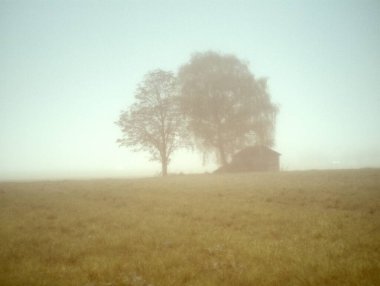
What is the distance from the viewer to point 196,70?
153 feet

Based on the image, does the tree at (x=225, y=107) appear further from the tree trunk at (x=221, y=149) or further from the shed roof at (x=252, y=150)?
the shed roof at (x=252, y=150)

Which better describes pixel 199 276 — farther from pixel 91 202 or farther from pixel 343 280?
pixel 91 202

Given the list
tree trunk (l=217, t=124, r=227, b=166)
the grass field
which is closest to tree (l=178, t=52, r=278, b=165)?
tree trunk (l=217, t=124, r=227, b=166)

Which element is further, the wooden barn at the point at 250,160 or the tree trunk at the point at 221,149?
the wooden barn at the point at 250,160

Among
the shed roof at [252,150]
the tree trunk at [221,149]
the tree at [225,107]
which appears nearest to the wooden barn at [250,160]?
the shed roof at [252,150]

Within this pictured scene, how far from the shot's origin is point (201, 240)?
36.1 feet

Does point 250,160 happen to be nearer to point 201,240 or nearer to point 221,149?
point 221,149

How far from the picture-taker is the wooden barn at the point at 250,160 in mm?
46562

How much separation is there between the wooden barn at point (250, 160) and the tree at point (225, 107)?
112 cm

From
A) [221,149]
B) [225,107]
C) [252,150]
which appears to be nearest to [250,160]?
[252,150]

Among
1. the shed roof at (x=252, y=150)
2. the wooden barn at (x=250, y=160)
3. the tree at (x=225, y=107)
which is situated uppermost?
the tree at (x=225, y=107)

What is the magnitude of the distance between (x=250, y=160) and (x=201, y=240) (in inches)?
1463

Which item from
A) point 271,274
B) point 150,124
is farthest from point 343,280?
point 150,124

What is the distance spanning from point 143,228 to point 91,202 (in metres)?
9.55
